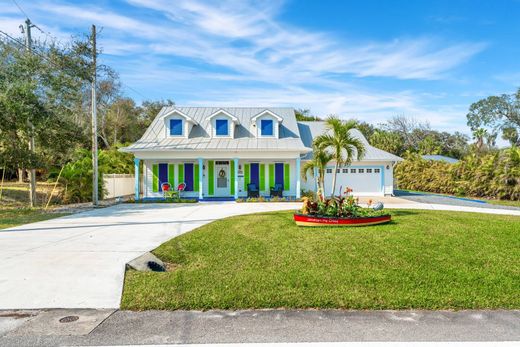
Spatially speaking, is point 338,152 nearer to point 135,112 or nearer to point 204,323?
point 204,323

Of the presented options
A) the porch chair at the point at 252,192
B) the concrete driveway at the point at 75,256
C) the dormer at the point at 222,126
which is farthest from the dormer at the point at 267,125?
the concrete driveway at the point at 75,256

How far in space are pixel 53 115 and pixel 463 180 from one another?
24156 mm

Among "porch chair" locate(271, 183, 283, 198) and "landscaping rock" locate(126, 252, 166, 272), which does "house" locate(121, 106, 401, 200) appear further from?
"landscaping rock" locate(126, 252, 166, 272)

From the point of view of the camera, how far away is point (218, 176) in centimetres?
2147

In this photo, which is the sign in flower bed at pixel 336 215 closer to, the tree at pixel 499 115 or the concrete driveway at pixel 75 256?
the concrete driveway at pixel 75 256

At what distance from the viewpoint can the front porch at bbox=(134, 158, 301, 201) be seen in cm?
2111

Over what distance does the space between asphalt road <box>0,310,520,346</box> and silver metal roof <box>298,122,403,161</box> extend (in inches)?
674

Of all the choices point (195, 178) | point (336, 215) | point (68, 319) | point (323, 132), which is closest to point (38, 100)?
point (195, 178)

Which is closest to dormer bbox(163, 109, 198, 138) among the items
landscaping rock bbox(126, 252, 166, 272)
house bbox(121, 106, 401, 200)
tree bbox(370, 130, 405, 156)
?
house bbox(121, 106, 401, 200)

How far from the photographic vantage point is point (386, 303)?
190 inches

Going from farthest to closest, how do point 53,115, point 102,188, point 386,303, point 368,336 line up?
point 102,188 < point 53,115 < point 386,303 < point 368,336

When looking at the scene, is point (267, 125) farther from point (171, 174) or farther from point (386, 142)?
point (386, 142)

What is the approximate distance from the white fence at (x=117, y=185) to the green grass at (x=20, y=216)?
575 centimetres

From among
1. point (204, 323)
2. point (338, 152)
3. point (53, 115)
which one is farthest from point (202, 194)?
point (204, 323)
